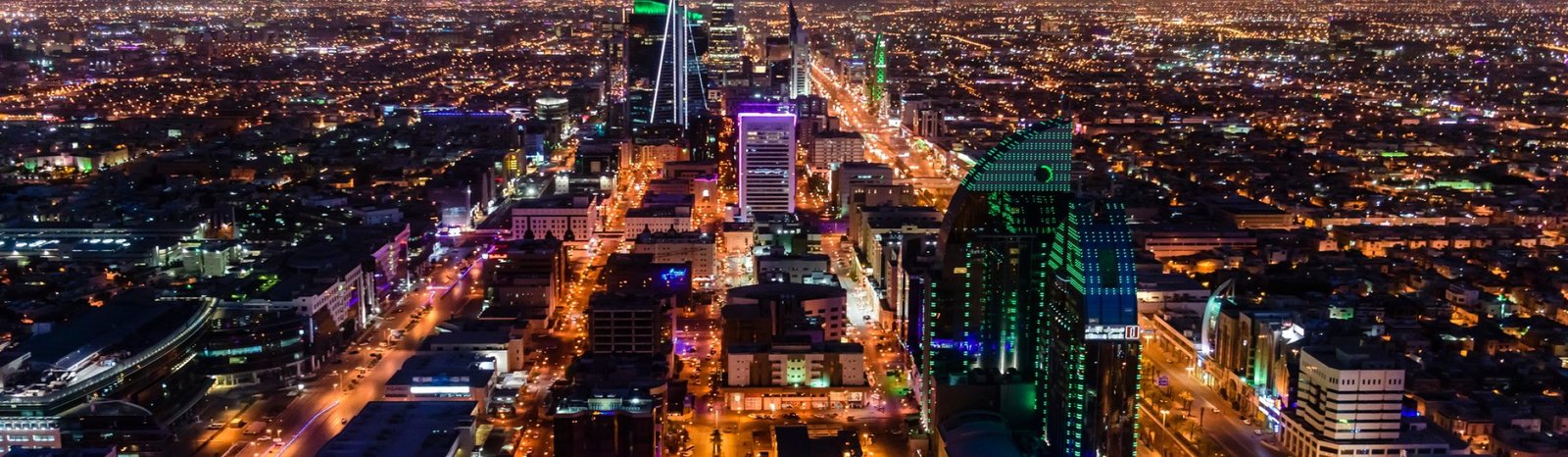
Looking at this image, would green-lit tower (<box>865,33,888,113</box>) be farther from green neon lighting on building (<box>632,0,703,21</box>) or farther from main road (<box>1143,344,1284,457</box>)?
main road (<box>1143,344,1284,457</box>)

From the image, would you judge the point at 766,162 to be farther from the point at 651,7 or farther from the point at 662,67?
the point at 651,7

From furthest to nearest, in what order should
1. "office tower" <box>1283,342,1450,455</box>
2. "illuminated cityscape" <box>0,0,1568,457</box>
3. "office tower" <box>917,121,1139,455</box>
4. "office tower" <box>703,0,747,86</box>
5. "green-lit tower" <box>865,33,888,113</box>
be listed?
"office tower" <box>703,0,747,86</box>
"green-lit tower" <box>865,33,888,113</box>
"illuminated cityscape" <box>0,0,1568,457</box>
"office tower" <box>1283,342,1450,455</box>
"office tower" <box>917,121,1139,455</box>

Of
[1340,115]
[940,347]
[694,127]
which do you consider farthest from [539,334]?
[1340,115]

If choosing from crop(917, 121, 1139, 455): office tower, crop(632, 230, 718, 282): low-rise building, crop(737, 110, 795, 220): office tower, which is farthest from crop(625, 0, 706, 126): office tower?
crop(917, 121, 1139, 455): office tower

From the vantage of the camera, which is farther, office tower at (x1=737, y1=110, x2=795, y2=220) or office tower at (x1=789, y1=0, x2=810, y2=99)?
office tower at (x1=789, y1=0, x2=810, y2=99)

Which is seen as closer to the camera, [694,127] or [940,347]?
[940,347]

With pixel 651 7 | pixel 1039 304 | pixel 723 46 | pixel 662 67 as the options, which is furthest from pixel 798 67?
pixel 1039 304

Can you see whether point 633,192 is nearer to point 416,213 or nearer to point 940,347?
point 416,213
